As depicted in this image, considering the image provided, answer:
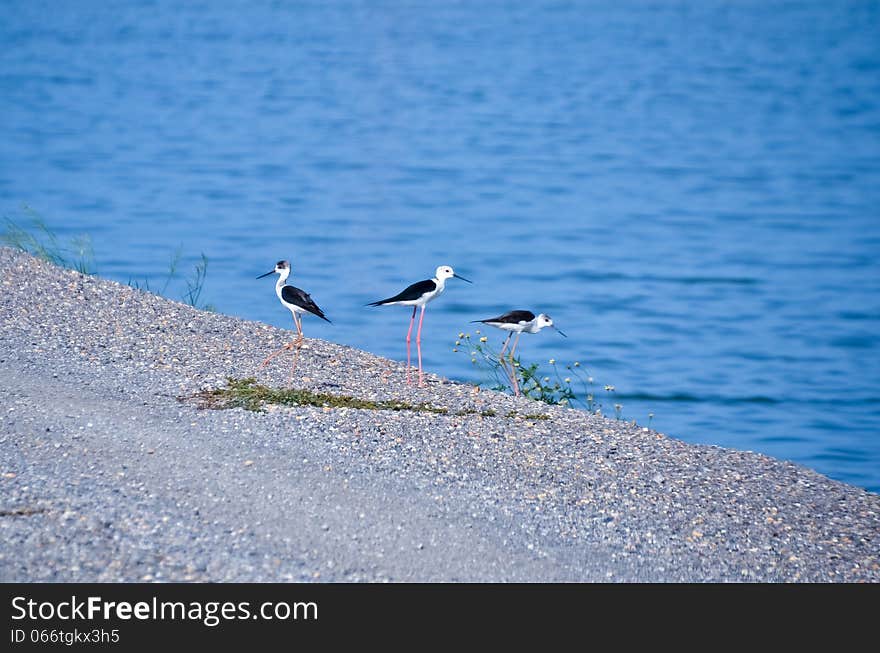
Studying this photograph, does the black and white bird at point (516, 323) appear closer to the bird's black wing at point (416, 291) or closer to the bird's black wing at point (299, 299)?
the bird's black wing at point (416, 291)

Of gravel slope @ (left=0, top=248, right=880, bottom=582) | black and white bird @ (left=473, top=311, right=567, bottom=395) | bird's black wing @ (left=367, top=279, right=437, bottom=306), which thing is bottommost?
gravel slope @ (left=0, top=248, right=880, bottom=582)

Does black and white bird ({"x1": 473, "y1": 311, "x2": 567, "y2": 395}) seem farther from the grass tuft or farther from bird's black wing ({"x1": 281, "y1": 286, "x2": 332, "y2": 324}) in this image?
bird's black wing ({"x1": 281, "y1": 286, "x2": 332, "y2": 324})

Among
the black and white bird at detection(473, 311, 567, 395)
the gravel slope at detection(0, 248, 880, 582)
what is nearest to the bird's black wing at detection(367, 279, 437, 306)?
the black and white bird at detection(473, 311, 567, 395)

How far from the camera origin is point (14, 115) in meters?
46.5

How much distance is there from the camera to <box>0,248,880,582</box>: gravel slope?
6871 mm

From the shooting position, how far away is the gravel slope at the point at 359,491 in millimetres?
6871

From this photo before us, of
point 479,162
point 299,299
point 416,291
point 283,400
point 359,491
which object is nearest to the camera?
point 359,491

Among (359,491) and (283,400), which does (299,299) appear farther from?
(359,491)

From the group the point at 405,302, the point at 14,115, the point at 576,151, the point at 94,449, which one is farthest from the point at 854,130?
the point at 94,449

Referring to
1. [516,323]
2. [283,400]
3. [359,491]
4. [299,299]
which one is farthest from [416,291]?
[359,491]

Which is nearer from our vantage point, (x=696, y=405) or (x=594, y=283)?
(x=696, y=405)

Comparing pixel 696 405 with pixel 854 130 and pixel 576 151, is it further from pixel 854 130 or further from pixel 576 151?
pixel 854 130

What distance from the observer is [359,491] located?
784cm

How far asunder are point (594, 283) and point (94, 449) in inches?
663
